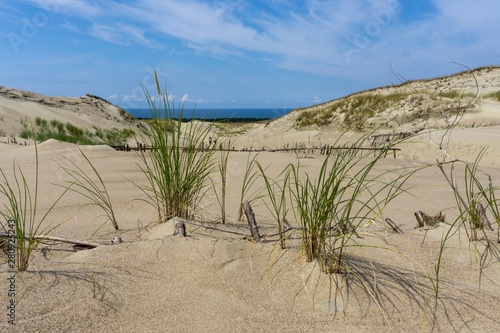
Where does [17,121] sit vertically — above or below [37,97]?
below

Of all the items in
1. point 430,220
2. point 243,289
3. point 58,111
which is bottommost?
point 243,289

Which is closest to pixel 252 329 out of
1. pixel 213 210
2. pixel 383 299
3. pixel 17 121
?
pixel 383 299

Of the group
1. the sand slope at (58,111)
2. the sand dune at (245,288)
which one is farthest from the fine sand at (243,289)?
the sand slope at (58,111)

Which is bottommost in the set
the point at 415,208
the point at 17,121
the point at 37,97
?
the point at 415,208

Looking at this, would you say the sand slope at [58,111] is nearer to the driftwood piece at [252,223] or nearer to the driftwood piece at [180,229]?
the driftwood piece at [180,229]

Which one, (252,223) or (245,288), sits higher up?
(252,223)

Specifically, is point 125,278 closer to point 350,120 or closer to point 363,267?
point 363,267

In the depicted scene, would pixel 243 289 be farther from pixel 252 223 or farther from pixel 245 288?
pixel 252 223

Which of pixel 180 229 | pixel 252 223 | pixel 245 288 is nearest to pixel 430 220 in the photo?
pixel 252 223

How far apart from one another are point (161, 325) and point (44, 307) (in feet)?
1.51

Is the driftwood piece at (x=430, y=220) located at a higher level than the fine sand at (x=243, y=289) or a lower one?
higher

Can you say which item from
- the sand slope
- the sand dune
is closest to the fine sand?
the sand dune

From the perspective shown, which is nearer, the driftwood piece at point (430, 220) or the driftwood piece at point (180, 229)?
the driftwood piece at point (180, 229)

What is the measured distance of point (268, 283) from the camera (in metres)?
1.45
